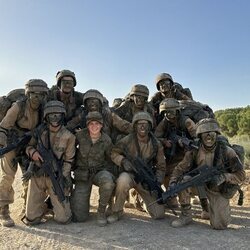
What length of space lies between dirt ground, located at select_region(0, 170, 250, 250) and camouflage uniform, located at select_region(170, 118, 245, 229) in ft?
0.69

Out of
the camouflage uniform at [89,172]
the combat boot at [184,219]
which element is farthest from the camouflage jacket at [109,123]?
the combat boot at [184,219]

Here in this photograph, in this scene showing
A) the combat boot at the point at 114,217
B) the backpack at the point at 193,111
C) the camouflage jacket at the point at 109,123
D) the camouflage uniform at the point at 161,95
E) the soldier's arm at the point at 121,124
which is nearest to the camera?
the combat boot at the point at 114,217

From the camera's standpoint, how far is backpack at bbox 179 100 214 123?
8.09m

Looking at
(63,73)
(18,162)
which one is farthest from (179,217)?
(63,73)

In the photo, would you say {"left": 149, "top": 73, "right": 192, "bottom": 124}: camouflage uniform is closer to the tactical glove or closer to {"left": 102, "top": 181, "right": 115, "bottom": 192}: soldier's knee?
{"left": 102, "top": 181, "right": 115, "bottom": 192}: soldier's knee

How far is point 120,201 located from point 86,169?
0.89 meters

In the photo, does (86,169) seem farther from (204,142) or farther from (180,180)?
(204,142)

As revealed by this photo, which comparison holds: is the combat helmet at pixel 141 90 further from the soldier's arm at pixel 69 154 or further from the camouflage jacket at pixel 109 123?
the soldier's arm at pixel 69 154

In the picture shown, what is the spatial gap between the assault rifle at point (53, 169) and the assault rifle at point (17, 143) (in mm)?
379

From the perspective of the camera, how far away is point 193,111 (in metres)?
8.16

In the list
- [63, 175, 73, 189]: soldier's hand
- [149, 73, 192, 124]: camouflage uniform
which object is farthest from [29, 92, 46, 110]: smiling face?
[149, 73, 192, 124]: camouflage uniform

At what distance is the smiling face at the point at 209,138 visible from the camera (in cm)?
647

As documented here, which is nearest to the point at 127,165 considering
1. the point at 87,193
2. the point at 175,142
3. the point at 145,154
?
the point at 145,154

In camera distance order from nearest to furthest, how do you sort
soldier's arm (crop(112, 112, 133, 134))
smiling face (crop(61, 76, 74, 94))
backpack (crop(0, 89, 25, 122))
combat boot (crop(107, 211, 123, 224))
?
combat boot (crop(107, 211, 123, 224))
backpack (crop(0, 89, 25, 122))
smiling face (crop(61, 76, 74, 94))
soldier's arm (crop(112, 112, 133, 134))
